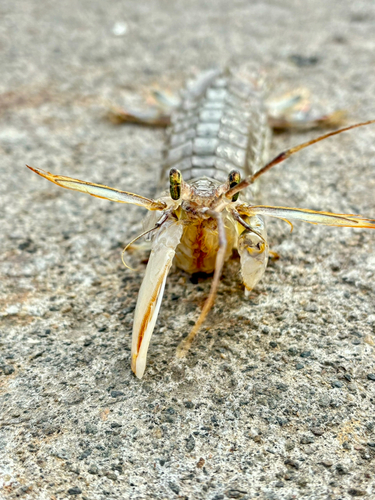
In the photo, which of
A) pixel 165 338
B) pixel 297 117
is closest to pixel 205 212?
pixel 165 338

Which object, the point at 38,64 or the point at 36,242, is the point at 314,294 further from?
the point at 38,64

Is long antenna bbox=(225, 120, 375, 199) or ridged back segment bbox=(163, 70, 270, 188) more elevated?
ridged back segment bbox=(163, 70, 270, 188)

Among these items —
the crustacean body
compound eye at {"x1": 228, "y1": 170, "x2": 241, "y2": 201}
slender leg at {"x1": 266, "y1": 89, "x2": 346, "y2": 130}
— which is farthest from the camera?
slender leg at {"x1": 266, "y1": 89, "x2": 346, "y2": 130}

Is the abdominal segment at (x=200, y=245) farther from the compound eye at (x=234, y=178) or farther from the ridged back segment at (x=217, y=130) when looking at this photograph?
the ridged back segment at (x=217, y=130)

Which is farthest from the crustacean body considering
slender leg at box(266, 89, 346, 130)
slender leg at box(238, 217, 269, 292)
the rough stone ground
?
slender leg at box(266, 89, 346, 130)

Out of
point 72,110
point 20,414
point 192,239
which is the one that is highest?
point 72,110

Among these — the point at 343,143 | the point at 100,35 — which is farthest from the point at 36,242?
the point at 100,35

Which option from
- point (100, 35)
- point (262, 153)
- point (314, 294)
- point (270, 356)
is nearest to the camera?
point (270, 356)

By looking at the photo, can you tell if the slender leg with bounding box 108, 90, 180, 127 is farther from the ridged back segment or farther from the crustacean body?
the crustacean body
